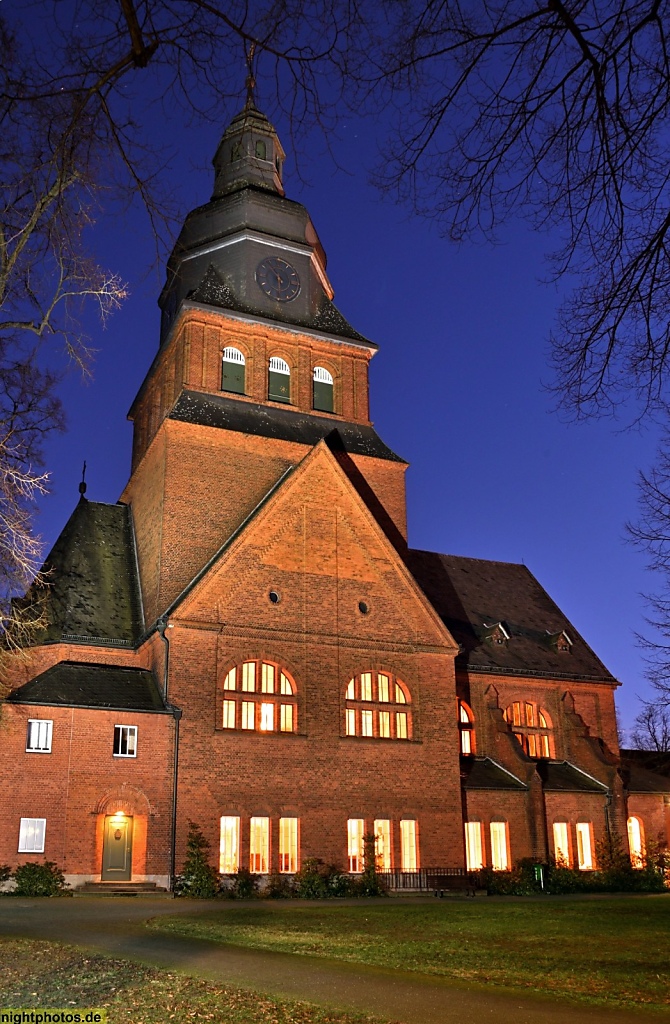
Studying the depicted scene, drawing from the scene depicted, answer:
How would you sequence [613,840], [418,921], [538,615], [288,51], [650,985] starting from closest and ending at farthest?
[288,51]
[650,985]
[418,921]
[613,840]
[538,615]

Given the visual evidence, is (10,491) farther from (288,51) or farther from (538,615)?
(538,615)

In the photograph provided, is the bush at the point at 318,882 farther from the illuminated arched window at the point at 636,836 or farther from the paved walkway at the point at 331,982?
the illuminated arched window at the point at 636,836

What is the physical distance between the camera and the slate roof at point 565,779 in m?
39.7

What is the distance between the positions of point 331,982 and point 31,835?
63.9 ft

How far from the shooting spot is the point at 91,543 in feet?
129

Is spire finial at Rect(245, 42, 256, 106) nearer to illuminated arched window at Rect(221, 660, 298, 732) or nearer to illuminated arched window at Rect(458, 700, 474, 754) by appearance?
illuminated arched window at Rect(221, 660, 298, 732)

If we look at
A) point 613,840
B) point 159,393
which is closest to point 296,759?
point 613,840

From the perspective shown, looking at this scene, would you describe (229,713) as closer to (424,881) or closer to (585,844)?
(424,881)

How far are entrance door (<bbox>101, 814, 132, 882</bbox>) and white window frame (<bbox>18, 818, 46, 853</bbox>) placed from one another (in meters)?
1.95

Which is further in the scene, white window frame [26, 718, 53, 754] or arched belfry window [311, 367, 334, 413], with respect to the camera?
arched belfry window [311, 367, 334, 413]

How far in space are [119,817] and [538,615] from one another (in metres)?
24.3

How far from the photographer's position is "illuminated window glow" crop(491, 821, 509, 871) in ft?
121

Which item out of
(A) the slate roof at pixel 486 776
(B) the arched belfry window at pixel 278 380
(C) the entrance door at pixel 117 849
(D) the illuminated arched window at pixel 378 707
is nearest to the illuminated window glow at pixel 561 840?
(A) the slate roof at pixel 486 776

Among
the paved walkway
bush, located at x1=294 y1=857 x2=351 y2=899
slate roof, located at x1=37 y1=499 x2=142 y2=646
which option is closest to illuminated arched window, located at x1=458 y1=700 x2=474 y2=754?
Result: bush, located at x1=294 y1=857 x2=351 y2=899
